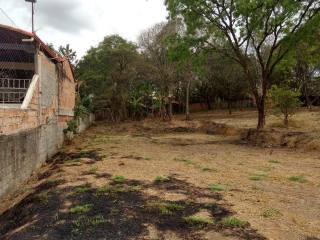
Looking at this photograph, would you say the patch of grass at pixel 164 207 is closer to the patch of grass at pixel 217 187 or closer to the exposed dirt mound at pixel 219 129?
the patch of grass at pixel 217 187

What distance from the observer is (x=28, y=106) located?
35.9 ft

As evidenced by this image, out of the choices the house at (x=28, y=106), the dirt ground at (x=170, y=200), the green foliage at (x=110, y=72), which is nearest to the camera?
the dirt ground at (x=170, y=200)

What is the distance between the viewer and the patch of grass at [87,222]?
5.81 meters

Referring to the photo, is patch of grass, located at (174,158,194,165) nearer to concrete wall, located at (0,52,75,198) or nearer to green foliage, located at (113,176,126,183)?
green foliage, located at (113,176,126,183)

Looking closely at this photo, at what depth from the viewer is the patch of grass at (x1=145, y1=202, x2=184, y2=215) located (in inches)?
256

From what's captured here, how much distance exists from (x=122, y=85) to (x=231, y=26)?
18.9 metres

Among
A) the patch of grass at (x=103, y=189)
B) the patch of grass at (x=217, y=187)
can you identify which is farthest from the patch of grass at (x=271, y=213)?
the patch of grass at (x=103, y=189)

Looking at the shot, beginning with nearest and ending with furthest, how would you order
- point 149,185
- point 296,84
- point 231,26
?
point 149,185
point 231,26
point 296,84

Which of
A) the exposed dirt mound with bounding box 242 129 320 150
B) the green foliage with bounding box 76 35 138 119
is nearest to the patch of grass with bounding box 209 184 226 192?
the exposed dirt mound with bounding box 242 129 320 150

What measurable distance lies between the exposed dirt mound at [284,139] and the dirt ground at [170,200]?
64.6 inches

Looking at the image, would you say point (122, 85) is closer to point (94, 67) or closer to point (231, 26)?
point (94, 67)

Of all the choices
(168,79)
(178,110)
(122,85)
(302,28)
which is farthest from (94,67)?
(302,28)

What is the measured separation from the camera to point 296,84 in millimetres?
35062

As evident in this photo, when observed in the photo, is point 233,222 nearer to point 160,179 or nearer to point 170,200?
point 170,200
